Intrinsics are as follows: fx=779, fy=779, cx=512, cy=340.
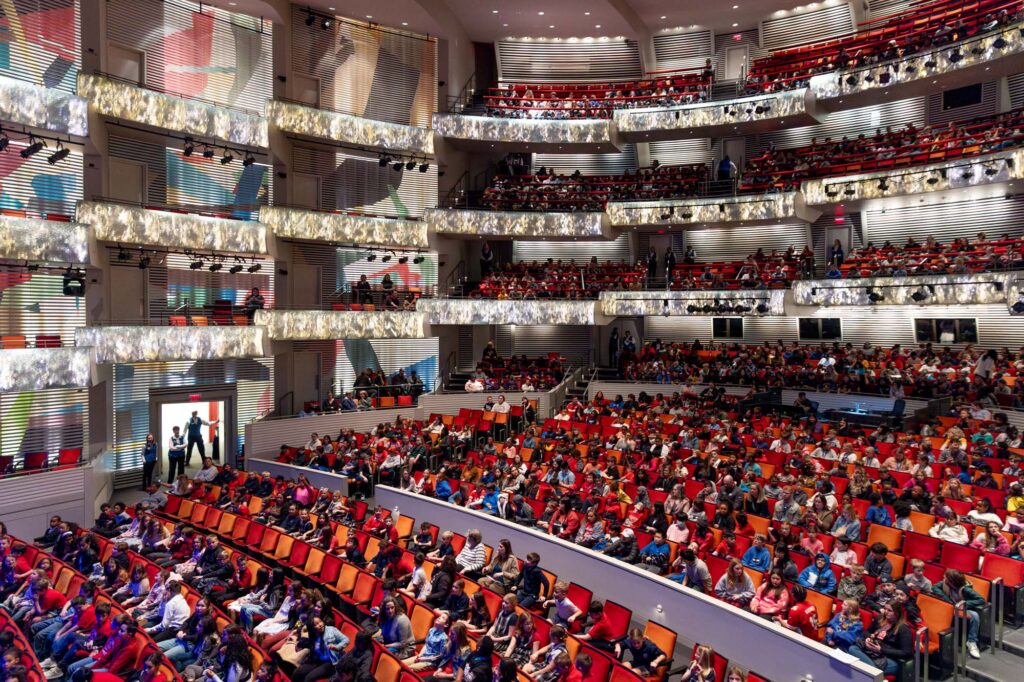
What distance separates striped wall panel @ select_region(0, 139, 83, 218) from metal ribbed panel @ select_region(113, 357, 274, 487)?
145 inches

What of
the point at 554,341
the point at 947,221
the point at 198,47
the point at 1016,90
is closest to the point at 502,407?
the point at 554,341

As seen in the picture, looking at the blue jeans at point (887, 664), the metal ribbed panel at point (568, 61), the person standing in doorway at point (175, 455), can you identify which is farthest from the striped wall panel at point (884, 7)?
the person standing in doorway at point (175, 455)

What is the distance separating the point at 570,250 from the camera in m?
27.2

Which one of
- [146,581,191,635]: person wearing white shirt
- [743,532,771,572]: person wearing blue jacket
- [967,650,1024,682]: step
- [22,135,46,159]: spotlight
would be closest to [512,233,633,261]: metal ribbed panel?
[22,135,46,159]: spotlight

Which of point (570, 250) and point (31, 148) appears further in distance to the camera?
point (570, 250)

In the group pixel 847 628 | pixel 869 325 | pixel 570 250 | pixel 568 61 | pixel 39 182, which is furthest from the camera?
pixel 570 250

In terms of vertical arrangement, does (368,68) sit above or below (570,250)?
above

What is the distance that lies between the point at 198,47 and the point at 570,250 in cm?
1326

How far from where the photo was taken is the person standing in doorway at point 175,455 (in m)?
16.9

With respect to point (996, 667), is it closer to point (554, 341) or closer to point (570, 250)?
point (554, 341)

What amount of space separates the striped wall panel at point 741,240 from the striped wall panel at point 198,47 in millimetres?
14116

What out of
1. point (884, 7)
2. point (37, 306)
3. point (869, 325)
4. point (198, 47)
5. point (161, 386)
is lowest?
point (161, 386)

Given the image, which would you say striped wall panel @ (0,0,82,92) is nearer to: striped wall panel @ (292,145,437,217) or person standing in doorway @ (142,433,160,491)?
striped wall panel @ (292,145,437,217)

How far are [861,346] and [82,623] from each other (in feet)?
67.4
